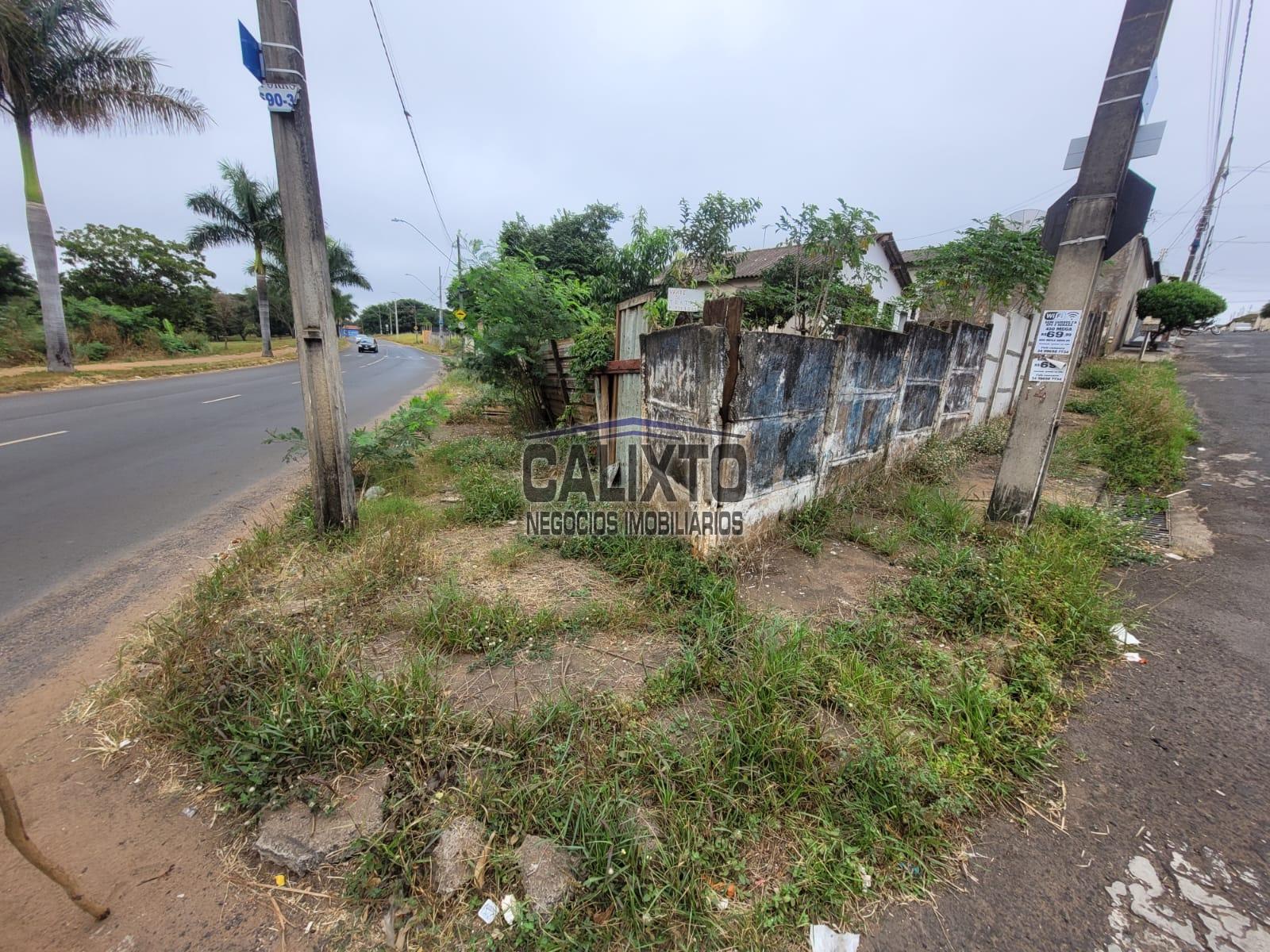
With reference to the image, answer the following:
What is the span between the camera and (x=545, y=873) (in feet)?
4.84

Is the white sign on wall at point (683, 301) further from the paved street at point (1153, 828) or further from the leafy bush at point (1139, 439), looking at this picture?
the leafy bush at point (1139, 439)

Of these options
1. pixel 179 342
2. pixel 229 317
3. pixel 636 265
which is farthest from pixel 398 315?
pixel 636 265

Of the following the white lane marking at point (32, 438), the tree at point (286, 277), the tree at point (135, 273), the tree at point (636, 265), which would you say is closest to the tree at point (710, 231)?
the tree at point (636, 265)

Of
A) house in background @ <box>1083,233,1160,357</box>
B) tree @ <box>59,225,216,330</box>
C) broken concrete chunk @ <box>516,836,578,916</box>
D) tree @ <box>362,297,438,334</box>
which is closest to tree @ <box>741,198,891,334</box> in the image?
broken concrete chunk @ <box>516,836,578,916</box>

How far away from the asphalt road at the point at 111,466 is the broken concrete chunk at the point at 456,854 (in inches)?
99.9

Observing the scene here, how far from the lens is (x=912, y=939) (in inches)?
55.9

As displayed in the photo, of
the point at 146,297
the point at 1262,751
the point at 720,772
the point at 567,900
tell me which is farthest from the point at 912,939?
the point at 146,297

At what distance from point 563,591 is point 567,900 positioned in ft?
5.70

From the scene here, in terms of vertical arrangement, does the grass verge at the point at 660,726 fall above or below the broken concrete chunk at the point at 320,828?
above

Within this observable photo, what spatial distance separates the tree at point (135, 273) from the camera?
22938 millimetres

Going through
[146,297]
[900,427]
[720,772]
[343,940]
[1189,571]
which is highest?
[146,297]

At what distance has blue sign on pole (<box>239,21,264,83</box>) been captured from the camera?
2820 millimetres

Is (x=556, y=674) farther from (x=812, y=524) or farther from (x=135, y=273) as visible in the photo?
(x=135, y=273)

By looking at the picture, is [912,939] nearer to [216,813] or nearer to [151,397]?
[216,813]
